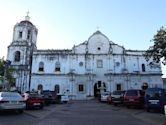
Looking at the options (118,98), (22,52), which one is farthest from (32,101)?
(22,52)

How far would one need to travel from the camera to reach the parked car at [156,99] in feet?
50.8

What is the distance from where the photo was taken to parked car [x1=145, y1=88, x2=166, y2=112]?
15.5 m

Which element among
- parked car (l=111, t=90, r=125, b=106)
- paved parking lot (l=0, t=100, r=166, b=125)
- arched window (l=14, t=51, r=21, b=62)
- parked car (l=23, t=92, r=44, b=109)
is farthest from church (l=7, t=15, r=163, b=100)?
paved parking lot (l=0, t=100, r=166, b=125)

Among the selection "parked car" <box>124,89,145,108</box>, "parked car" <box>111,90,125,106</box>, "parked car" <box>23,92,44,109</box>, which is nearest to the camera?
"parked car" <box>23,92,44,109</box>

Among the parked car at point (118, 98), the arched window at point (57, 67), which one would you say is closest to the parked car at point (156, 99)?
the parked car at point (118, 98)

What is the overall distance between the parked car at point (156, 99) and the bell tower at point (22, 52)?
2889 centimetres

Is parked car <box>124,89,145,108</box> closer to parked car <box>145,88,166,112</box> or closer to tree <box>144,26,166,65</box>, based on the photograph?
parked car <box>145,88,166,112</box>

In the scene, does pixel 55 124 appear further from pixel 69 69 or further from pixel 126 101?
pixel 69 69

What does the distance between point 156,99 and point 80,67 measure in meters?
25.9

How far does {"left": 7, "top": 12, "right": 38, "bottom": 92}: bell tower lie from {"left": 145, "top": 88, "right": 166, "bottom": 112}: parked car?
28.9 meters

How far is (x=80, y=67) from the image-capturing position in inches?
1603

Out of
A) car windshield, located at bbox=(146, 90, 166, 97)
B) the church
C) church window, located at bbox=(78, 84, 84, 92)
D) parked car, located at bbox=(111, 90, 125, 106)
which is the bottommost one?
parked car, located at bbox=(111, 90, 125, 106)

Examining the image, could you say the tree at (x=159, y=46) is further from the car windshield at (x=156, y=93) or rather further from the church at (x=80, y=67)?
the church at (x=80, y=67)

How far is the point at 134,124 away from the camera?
9930 millimetres
